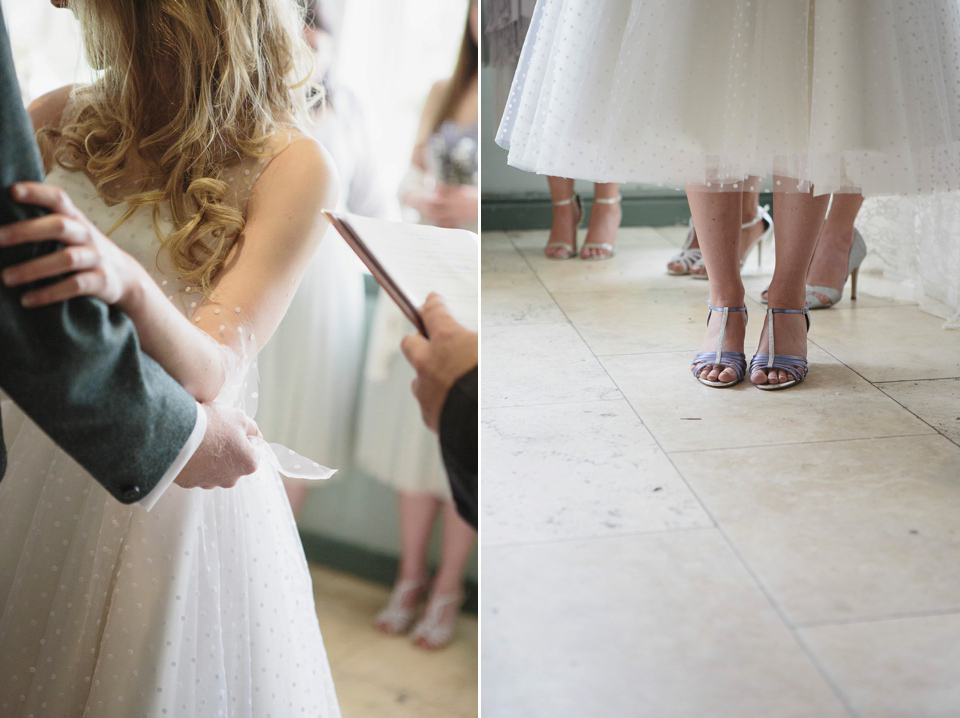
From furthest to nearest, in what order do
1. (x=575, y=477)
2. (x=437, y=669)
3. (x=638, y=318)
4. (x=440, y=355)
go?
1. (x=638, y=318)
2. (x=575, y=477)
3. (x=437, y=669)
4. (x=440, y=355)

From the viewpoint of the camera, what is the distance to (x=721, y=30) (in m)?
1.30

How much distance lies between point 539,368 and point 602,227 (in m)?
1.11

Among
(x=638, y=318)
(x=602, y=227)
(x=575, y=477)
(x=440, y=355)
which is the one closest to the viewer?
(x=440, y=355)

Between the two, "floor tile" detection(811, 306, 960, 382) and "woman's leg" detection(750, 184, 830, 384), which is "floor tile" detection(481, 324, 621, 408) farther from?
"floor tile" detection(811, 306, 960, 382)

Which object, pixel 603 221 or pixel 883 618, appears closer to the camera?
pixel 883 618

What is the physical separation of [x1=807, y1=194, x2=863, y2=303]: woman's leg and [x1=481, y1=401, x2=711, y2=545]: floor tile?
851mm

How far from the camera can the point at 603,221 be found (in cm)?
251

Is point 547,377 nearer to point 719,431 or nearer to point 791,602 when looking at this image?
point 719,431

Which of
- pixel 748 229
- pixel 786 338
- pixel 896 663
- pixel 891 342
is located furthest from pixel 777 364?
pixel 748 229

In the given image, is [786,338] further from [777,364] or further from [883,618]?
[883,618]

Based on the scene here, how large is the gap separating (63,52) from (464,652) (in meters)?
0.59

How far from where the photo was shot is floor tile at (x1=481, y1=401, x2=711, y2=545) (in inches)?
38.6

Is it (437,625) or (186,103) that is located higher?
(186,103)
